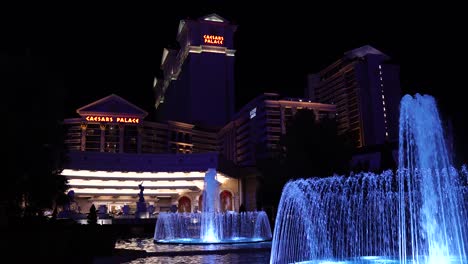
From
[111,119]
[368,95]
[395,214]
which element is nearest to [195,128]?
[111,119]

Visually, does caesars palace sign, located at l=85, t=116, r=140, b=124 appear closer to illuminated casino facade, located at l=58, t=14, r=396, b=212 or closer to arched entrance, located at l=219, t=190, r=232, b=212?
illuminated casino facade, located at l=58, t=14, r=396, b=212

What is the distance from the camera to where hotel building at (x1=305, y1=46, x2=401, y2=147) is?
113062 mm

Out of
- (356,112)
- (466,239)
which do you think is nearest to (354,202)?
(466,239)

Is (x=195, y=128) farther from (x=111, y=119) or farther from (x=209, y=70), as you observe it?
(x=111, y=119)

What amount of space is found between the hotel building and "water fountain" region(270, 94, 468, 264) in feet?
297

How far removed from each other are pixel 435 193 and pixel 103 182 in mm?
61198

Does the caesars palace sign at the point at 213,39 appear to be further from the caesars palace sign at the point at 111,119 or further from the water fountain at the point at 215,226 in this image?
the water fountain at the point at 215,226

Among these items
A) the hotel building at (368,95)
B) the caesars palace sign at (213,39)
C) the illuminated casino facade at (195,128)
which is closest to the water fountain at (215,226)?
the illuminated casino facade at (195,128)

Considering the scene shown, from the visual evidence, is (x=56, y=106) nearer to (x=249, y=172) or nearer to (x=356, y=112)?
(x=249, y=172)

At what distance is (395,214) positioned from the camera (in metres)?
21.2

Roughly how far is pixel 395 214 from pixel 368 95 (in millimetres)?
97897

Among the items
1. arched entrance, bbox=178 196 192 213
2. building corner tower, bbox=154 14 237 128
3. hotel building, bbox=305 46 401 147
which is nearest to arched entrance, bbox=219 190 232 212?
arched entrance, bbox=178 196 192 213

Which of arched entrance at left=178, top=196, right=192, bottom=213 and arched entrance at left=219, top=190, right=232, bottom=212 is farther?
arched entrance at left=178, top=196, right=192, bottom=213

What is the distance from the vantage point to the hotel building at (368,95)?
113062mm
